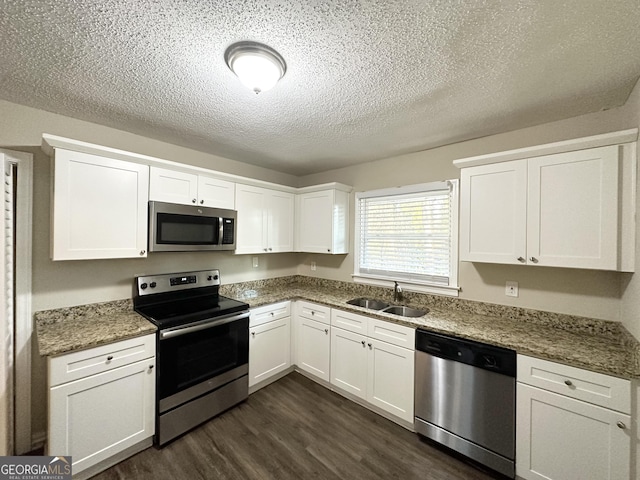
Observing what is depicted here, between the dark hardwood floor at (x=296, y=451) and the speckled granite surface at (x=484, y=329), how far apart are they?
90 centimetres

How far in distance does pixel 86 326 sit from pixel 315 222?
2.32 metres

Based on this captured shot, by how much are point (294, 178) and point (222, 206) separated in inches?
62.6

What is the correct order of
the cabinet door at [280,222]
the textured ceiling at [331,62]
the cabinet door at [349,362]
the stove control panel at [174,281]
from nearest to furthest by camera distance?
1. the textured ceiling at [331,62]
2. the stove control panel at [174,281]
3. the cabinet door at [349,362]
4. the cabinet door at [280,222]

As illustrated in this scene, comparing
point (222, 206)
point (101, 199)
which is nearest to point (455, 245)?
point (222, 206)

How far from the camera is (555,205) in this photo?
5.83ft

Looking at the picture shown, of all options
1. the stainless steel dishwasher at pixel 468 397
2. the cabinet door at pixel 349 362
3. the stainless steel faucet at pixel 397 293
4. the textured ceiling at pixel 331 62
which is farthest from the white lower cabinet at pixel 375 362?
the textured ceiling at pixel 331 62

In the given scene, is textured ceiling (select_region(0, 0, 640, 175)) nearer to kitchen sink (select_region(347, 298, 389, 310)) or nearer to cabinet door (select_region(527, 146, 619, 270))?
→ cabinet door (select_region(527, 146, 619, 270))

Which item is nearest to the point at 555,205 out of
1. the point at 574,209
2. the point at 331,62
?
the point at 574,209

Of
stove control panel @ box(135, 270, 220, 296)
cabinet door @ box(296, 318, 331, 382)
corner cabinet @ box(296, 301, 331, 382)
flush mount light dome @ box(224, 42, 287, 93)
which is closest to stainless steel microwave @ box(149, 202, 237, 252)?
stove control panel @ box(135, 270, 220, 296)

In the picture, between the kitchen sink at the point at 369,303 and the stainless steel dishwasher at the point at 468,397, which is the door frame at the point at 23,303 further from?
the stainless steel dishwasher at the point at 468,397

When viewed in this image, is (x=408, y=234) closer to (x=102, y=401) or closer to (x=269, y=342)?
(x=269, y=342)

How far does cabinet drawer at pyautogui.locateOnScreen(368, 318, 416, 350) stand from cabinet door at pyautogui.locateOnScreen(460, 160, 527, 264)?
0.79 m

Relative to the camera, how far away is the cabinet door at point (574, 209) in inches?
63.1

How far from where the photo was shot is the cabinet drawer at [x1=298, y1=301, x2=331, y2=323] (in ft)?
8.89
